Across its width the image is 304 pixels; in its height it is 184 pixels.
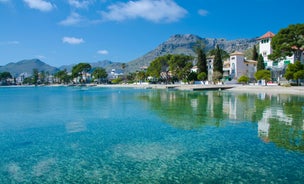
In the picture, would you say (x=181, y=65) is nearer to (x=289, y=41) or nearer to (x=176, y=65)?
(x=176, y=65)

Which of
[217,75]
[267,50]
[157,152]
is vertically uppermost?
[267,50]

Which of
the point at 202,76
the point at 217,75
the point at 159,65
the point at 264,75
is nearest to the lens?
the point at 264,75

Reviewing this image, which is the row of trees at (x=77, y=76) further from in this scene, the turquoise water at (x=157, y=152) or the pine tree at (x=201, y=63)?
the turquoise water at (x=157, y=152)

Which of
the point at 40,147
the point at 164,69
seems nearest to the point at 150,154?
the point at 40,147

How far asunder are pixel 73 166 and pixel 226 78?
70390mm

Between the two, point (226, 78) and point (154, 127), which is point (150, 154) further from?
point (226, 78)

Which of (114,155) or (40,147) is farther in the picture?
(40,147)

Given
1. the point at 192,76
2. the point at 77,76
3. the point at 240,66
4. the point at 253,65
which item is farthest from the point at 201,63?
the point at 77,76

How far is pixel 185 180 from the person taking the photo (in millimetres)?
7887

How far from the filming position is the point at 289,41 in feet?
171

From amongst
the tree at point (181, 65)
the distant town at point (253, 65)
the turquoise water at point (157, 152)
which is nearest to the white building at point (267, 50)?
the distant town at point (253, 65)

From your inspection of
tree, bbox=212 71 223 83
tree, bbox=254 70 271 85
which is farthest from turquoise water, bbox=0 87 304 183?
tree, bbox=212 71 223 83

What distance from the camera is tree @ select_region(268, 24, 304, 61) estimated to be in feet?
169

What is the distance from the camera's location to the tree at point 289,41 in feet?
169
